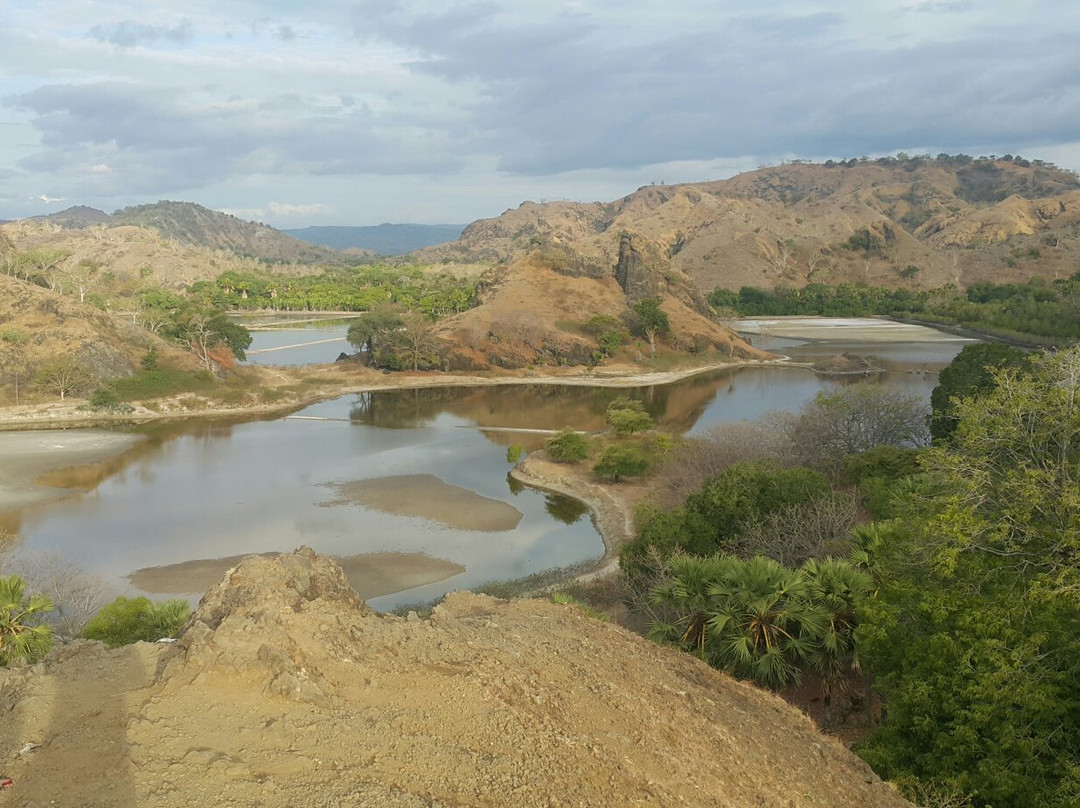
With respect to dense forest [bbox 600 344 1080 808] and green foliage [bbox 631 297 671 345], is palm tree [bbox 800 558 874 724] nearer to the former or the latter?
dense forest [bbox 600 344 1080 808]

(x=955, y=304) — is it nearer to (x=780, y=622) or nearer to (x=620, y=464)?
(x=620, y=464)

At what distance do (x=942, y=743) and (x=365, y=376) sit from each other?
65272 mm

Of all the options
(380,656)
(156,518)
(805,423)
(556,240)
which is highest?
(556,240)

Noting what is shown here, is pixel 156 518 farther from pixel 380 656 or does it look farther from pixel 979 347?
pixel 979 347

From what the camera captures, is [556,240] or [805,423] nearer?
[805,423]

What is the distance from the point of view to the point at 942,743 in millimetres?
10031

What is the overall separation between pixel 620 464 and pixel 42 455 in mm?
31064

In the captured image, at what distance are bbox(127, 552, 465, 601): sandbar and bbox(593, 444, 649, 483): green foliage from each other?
1196 cm

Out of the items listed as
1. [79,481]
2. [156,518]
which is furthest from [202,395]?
[156,518]

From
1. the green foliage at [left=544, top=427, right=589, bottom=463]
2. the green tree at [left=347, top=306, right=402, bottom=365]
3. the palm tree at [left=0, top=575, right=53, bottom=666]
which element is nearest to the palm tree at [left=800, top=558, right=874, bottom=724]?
the palm tree at [left=0, top=575, right=53, bottom=666]

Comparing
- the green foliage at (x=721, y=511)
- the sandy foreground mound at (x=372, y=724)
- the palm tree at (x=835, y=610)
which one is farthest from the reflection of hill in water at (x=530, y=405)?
the sandy foreground mound at (x=372, y=724)

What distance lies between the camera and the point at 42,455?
42.0 meters

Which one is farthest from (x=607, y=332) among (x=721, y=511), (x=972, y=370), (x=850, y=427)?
(x=721, y=511)

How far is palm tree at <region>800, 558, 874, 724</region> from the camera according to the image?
13.1 m
